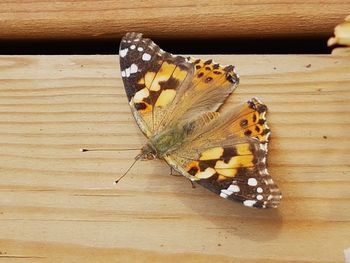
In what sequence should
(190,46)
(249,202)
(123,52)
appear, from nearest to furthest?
(249,202), (123,52), (190,46)

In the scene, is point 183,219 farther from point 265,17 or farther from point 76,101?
point 265,17

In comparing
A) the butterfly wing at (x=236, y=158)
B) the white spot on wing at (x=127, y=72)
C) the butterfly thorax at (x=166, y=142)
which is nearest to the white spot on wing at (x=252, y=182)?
the butterfly wing at (x=236, y=158)

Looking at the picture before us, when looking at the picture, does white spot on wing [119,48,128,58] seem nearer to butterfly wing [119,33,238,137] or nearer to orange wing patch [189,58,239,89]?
butterfly wing [119,33,238,137]

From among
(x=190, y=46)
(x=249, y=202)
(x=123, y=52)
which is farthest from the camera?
(x=190, y=46)

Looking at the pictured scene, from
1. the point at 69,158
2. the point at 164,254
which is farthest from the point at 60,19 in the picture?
the point at 164,254

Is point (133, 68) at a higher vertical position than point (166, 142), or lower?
higher

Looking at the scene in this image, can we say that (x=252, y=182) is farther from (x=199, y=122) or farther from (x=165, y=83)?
(x=165, y=83)

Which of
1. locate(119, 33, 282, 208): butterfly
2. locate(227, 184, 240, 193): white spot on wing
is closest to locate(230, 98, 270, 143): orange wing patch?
locate(119, 33, 282, 208): butterfly

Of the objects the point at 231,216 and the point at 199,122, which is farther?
the point at 199,122

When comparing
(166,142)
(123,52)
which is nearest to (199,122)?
(166,142)
